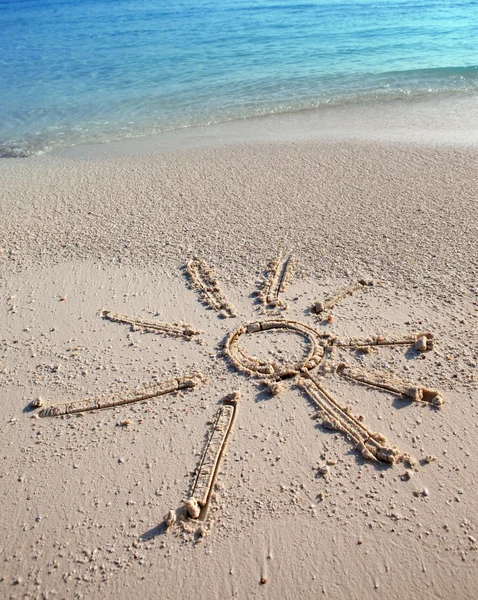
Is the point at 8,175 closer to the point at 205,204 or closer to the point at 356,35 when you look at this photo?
the point at 205,204

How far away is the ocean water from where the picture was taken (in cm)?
948

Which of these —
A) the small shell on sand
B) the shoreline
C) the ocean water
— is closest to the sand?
the small shell on sand

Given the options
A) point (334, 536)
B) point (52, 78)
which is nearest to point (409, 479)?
point (334, 536)

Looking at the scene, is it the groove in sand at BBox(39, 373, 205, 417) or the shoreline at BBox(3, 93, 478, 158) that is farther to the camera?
the shoreline at BBox(3, 93, 478, 158)

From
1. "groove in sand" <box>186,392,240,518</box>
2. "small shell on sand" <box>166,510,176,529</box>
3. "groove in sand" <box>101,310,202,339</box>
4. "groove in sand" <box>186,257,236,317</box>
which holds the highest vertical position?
"small shell on sand" <box>166,510,176,529</box>

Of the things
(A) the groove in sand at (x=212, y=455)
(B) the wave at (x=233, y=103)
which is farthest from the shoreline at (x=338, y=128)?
(A) the groove in sand at (x=212, y=455)

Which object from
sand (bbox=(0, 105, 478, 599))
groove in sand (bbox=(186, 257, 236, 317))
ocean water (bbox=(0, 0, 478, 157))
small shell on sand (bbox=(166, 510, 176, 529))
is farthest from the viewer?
ocean water (bbox=(0, 0, 478, 157))

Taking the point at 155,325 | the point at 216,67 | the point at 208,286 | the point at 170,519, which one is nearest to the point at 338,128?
the point at 208,286

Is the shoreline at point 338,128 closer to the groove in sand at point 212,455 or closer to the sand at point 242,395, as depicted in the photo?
the sand at point 242,395

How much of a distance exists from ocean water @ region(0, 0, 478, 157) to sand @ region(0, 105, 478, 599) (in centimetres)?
372

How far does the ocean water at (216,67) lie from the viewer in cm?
948

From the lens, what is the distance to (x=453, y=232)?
16.3 feet

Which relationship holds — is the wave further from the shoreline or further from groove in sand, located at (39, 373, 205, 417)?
groove in sand, located at (39, 373, 205, 417)

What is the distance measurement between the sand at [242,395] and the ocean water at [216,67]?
372 cm
